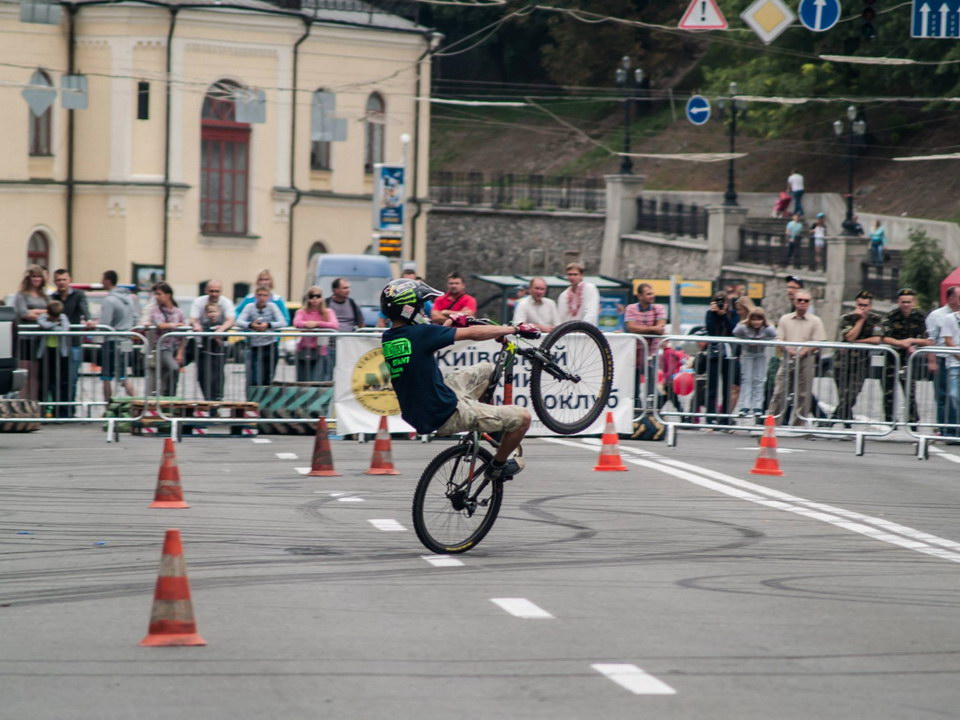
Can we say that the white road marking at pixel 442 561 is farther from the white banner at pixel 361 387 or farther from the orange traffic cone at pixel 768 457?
the white banner at pixel 361 387

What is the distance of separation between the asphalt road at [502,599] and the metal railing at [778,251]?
119 feet

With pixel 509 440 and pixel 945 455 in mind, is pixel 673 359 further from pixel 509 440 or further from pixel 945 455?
pixel 509 440

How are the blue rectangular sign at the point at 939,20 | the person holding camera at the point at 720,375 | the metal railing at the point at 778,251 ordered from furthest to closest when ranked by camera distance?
the metal railing at the point at 778,251, the blue rectangular sign at the point at 939,20, the person holding camera at the point at 720,375

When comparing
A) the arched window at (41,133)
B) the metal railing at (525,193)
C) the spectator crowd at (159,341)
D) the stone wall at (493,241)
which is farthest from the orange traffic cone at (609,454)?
the metal railing at (525,193)

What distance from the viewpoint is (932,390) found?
1817 cm

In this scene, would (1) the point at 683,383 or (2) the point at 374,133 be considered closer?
(1) the point at 683,383

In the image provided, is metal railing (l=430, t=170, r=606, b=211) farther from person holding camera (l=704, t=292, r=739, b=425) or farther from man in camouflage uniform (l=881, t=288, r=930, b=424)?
person holding camera (l=704, t=292, r=739, b=425)

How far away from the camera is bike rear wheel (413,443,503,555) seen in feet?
33.8

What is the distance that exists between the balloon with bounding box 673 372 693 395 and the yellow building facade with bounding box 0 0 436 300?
28693 mm

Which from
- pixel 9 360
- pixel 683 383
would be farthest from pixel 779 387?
pixel 9 360

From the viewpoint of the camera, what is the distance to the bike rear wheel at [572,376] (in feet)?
40.2

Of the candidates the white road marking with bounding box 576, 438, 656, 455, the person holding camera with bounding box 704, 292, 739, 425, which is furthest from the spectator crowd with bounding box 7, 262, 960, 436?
the white road marking with bounding box 576, 438, 656, 455

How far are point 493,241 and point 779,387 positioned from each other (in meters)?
46.7

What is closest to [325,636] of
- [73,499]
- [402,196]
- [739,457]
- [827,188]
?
[73,499]
